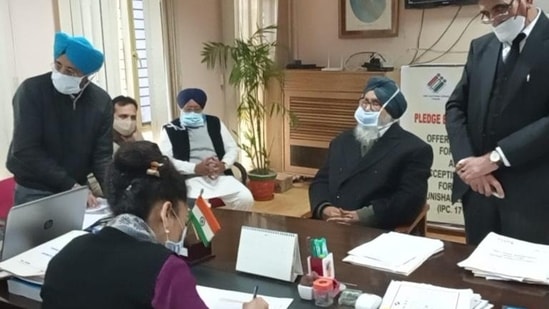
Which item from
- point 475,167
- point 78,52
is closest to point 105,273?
point 475,167

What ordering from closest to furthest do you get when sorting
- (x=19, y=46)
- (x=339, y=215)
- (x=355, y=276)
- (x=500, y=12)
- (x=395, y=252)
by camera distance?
(x=355, y=276) < (x=395, y=252) < (x=500, y=12) < (x=339, y=215) < (x=19, y=46)

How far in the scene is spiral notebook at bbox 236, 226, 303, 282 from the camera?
5.44 feet

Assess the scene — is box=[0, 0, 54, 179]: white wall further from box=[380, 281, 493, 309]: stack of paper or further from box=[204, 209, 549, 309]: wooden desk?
box=[380, 281, 493, 309]: stack of paper

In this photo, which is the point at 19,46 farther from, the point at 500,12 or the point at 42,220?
the point at 500,12

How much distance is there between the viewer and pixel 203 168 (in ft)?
11.5

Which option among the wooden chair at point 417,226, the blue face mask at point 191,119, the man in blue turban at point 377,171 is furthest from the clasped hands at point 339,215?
the blue face mask at point 191,119

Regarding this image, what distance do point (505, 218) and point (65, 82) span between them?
73.6 inches

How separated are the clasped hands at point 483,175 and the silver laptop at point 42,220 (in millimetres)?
1373


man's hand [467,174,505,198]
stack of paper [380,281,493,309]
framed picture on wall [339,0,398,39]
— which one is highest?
framed picture on wall [339,0,398,39]

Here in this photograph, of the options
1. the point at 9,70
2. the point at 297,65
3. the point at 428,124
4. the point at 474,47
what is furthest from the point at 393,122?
the point at 297,65

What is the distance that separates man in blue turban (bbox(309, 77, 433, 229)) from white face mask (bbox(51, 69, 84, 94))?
1.18m

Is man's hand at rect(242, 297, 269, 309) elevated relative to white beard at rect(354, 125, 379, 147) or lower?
lower

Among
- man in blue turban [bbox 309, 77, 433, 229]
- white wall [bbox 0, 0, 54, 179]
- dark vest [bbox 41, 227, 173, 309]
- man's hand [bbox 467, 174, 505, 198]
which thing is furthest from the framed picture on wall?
dark vest [bbox 41, 227, 173, 309]

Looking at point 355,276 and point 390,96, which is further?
point 390,96
